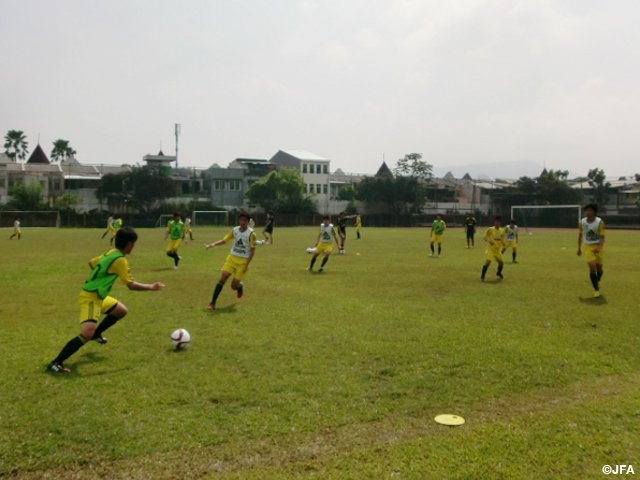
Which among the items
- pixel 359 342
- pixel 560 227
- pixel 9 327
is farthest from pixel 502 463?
pixel 560 227

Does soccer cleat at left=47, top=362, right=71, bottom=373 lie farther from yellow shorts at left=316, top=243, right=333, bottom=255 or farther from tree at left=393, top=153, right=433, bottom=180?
tree at left=393, top=153, right=433, bottom=180

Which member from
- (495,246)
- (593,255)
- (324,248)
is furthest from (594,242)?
(324,248)

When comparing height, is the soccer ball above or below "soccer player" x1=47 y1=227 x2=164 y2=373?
below

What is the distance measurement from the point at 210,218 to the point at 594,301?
64.0 metres

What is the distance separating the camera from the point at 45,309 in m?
11.9

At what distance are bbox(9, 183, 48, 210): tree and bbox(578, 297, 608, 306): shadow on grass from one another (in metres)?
71.8

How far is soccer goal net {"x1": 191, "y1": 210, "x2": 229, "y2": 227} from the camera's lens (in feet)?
235

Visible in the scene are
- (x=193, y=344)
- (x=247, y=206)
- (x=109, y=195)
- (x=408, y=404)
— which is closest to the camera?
(x=408, y=404)

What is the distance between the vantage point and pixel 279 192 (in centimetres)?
8075

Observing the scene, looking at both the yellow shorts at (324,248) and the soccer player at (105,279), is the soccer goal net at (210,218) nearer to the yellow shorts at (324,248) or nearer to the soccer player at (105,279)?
the yellow shorts at (324,248)

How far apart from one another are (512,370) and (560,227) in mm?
67657

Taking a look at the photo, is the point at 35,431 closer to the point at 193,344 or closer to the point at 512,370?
the point at 193,344

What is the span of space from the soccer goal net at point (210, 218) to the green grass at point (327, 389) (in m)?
58.8

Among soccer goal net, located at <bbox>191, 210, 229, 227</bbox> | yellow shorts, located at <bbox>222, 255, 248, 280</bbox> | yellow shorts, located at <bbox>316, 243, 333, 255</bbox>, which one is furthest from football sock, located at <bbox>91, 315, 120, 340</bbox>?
soccer goal net, located at <bbox>191, 210, 229, 227</bbox>
